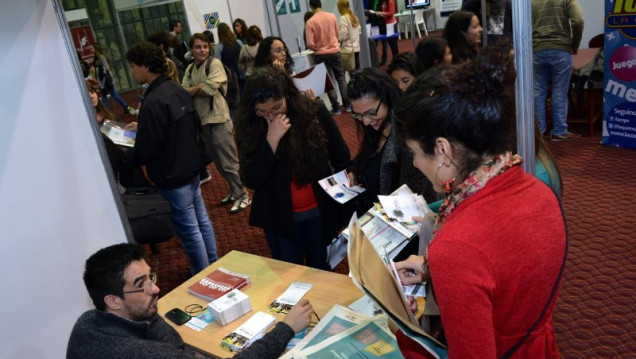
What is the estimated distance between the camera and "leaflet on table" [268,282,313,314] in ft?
6.61

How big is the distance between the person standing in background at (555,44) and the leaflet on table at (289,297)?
3453 mm

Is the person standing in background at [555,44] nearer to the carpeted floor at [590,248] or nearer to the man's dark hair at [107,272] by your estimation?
the carpeted floor at [590,248]

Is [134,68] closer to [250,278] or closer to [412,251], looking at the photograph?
[250,278]

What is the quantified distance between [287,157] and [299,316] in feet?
2.72

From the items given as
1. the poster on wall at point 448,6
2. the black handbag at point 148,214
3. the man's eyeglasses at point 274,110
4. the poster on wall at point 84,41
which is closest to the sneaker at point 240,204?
the black handbag at point 148,214

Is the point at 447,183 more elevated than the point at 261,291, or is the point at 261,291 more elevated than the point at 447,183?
the point at 447,183

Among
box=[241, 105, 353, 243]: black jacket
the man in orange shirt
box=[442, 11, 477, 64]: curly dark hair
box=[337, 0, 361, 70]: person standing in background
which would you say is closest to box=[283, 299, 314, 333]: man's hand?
box=[241, 105, 353, 243]: black jacket

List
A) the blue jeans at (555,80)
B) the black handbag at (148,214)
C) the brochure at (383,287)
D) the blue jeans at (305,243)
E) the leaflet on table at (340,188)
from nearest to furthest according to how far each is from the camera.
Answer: the brochure at (383,287), the leaflet on table at (340,188), the blue jeans at (305,243), the black handbag at (148,214), the blue jeans at (555,80)

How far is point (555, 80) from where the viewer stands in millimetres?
4984

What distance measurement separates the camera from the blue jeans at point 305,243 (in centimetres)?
253

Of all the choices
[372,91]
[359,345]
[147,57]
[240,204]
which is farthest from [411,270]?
[240,204]

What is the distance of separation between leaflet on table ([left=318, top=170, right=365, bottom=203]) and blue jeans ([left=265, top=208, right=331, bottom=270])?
0.24m

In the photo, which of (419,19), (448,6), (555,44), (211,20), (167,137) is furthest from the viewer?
(419,19)

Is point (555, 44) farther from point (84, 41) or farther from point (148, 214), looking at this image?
point (84, 41)
